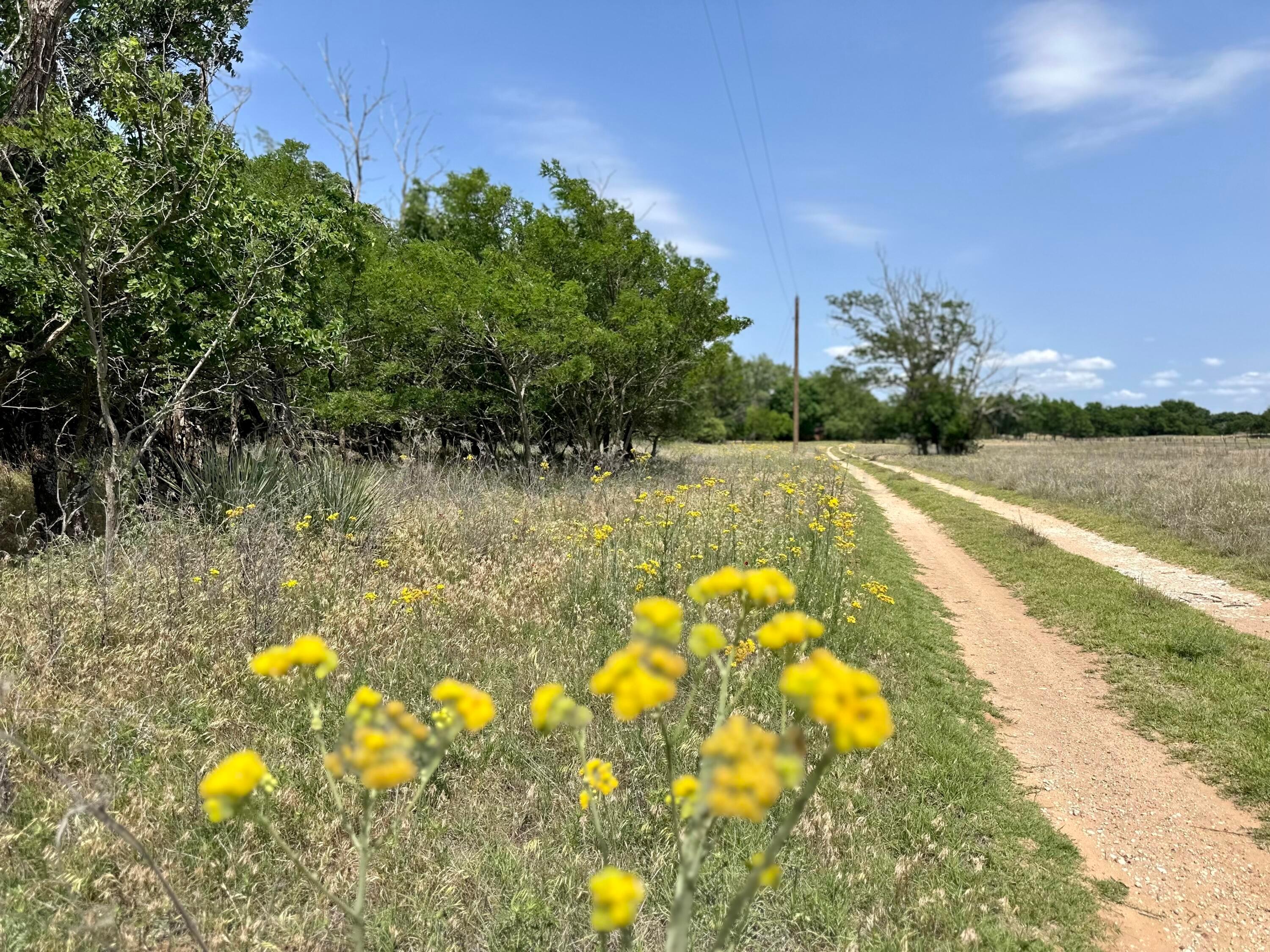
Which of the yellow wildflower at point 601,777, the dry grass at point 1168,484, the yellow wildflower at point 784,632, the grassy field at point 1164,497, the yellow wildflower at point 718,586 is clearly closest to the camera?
the yellow wildflower at point 784,632

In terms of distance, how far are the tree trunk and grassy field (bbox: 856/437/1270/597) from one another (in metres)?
13.2

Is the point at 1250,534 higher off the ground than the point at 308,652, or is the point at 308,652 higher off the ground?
the point at 308,652

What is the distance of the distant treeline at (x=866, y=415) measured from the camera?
51.8m

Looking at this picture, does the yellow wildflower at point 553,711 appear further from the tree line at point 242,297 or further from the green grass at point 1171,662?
the tree line at point 242,297

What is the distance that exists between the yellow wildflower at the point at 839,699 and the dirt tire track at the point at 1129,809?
121 inches

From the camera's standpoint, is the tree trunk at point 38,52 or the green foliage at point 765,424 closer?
the tree trunk at point 38,52

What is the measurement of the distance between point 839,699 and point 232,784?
1003 mm

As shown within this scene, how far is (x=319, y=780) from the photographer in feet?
9.37

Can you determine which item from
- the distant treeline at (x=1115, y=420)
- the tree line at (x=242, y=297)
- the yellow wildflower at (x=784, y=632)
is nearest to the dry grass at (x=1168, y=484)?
the tree line at (x=242, y=297)

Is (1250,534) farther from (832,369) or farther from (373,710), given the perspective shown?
(832,369)

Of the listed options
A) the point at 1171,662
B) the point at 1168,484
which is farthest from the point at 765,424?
the point at 1171,662

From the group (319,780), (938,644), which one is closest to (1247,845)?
(938,644)

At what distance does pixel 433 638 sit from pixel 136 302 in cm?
446

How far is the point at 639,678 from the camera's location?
2.97 feet
